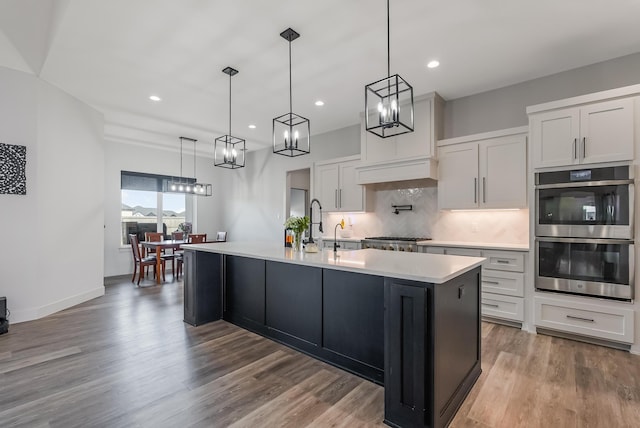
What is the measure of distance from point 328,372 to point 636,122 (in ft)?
11.8

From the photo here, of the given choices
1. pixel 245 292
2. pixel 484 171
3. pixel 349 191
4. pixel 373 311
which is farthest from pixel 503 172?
pixel 245 292

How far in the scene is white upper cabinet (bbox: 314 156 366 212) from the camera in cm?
528

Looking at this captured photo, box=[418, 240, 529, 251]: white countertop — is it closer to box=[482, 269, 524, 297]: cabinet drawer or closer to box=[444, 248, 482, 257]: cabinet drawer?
box=[444, 248, 482, 257]: cabinet drawer

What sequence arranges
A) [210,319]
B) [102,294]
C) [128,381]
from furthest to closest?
[102,294] < [210,319] < [128,381]

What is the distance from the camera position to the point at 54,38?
2965 millimetres

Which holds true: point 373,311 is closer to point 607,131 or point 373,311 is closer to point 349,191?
point 607,131

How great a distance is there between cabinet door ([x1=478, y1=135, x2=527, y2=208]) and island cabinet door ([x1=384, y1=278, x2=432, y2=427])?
269 cm

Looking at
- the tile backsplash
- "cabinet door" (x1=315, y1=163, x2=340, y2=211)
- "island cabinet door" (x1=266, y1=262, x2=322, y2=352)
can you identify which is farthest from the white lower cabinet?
"cabinet door" (x1=315, y1=163, x2=340, y2=211)

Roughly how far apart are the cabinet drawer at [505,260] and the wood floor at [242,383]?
706 millimetres

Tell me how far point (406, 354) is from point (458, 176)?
9.92 feet

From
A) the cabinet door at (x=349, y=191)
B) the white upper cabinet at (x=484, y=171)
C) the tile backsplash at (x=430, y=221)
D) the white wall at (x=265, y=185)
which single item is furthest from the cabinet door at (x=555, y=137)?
the white wall at (x=265, y=185)

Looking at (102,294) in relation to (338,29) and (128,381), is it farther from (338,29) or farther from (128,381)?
(338,29)

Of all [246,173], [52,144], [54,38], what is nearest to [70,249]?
[52,144]

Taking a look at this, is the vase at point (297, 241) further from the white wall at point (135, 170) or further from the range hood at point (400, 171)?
the white wall at point (135, 170)
